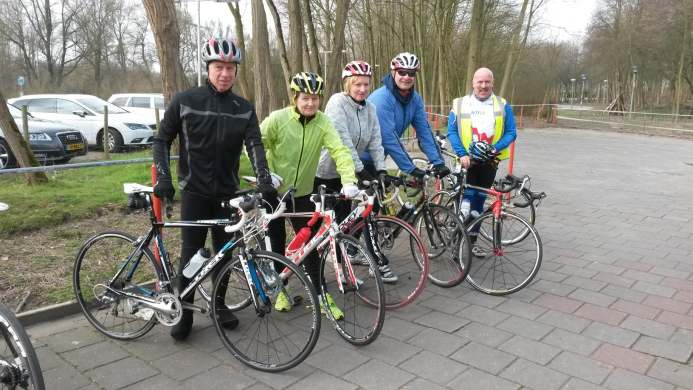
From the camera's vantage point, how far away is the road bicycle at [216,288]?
340 cm

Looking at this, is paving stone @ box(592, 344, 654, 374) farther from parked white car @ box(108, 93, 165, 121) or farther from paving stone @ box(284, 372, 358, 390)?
parked white car @ box(108, 93, 165, 121)

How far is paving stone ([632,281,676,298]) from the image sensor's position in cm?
482

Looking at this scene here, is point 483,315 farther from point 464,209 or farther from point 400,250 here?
point 464,209

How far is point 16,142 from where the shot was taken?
754 cm

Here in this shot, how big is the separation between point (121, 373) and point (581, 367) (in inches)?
111

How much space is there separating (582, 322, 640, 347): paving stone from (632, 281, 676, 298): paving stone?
1034 millimetres

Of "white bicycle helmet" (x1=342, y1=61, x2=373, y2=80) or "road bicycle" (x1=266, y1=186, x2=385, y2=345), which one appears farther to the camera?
"white bicycle helmet" (x1=342, y1=61, x2=373, y2=80)

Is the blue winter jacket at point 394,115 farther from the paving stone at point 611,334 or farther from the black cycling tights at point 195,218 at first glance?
the paving stone at point 611,334

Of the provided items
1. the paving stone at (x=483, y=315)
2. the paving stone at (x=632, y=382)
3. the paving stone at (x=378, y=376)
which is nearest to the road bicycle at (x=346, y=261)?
the paving stone at (x=378, y=376)

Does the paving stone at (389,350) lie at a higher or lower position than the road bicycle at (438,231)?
lower

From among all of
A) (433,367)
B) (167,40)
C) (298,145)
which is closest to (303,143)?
(298,145)

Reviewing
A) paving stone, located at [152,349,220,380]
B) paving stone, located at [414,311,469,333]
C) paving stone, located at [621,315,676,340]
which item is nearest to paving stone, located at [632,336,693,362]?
paving stone, located at [621,315,676,340]

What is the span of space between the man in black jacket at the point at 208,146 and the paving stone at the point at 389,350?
0.99 meters

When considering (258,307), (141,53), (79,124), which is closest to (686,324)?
(258,307)
